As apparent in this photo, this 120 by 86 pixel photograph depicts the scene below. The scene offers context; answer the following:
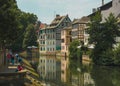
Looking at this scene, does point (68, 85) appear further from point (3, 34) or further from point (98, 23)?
point (98, 23)

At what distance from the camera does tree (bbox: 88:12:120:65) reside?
7831 cm

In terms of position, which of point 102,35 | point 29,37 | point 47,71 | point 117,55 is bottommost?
point 47,71

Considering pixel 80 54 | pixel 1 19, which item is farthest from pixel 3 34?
pixel 80 54

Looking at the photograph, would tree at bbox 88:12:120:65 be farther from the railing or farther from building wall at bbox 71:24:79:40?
the railing

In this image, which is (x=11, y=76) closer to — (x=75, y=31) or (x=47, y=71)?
(x=47, y=71)

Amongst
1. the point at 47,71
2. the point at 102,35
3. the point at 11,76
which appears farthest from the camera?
the point at 102,35

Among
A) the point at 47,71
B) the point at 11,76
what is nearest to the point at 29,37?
the point at 47,71

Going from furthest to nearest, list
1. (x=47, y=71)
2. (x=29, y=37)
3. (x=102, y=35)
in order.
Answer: (x=29, y=37), (x=102, y=35), (x=47, y=71)

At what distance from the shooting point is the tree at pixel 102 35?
3083 inches

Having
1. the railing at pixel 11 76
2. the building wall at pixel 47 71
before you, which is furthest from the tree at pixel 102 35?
the railing at pixel 11 76

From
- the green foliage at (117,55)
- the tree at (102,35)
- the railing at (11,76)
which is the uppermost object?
the tree at (102,35)

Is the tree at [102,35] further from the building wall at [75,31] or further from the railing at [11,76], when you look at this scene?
the railing at [11,76]

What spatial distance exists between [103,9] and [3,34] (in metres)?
63.0

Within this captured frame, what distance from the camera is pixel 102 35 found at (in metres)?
78.8
